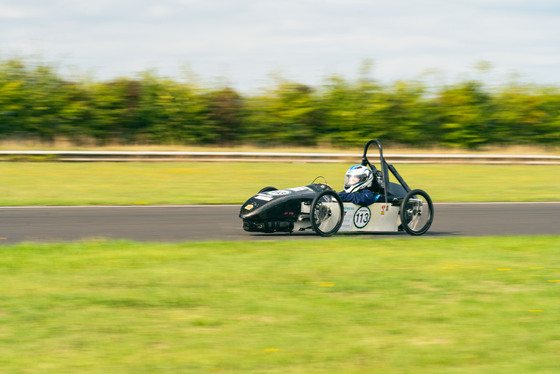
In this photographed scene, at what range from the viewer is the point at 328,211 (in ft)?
34.8

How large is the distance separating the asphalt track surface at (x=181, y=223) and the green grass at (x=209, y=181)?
1.66 metres

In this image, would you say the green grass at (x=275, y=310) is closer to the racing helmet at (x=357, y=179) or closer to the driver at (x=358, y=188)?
the driver at (x=358, y=188)

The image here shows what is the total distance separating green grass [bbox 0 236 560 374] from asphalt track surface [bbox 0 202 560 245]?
5.18 feet

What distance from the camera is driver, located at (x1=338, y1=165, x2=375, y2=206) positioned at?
10.9 metres

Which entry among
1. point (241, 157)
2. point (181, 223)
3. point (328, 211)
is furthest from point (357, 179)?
point (241, 157)

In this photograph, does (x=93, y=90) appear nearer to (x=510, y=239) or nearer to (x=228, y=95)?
(x=228, y=95)

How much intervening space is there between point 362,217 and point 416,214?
1.04m

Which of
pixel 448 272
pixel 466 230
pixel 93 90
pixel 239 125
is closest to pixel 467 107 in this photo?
pixel 239 125

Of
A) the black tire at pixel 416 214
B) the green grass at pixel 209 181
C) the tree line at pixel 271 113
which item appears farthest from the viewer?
the tree line at pixel 271 113

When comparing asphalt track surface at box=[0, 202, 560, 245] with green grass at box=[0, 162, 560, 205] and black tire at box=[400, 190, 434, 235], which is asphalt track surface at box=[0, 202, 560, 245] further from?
green grass at box=[0, 162, 560, 205]

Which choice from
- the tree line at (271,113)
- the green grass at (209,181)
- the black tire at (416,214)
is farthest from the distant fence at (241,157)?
the black tire at (416,214)

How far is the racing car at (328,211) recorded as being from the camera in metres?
10.4

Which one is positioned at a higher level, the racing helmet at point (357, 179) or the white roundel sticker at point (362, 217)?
the racing helmet at point (357, 179)

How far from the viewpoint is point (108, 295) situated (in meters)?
6.56
